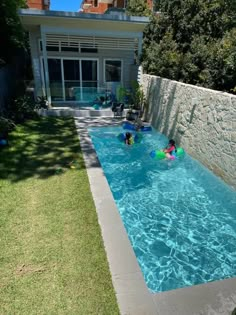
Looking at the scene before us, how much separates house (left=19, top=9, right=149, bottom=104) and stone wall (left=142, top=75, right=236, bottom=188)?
3.69 meters

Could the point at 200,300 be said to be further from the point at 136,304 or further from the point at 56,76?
the point at 56,76

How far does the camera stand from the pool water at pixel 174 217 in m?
3.70

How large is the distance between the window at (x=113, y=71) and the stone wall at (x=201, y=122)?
15.7 feet

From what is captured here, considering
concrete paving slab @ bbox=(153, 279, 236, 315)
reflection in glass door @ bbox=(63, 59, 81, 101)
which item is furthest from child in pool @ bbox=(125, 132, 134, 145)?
concrete paving slab @ bbox=(153, 279, 236, 315)

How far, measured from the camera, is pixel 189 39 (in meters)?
12.4

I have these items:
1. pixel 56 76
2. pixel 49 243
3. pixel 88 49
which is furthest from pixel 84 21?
pixel 49 243

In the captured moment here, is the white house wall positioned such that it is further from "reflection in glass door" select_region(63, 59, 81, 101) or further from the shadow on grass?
the shadow on grass

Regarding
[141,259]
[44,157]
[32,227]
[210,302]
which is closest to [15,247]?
[32,227]

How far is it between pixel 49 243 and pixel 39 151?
13.3 feet

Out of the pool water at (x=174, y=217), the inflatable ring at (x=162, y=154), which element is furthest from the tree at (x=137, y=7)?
the pool water at (x=174, y=217)

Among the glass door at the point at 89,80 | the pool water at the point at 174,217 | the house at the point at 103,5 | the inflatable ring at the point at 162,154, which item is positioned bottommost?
the pool water at the point at 174,217

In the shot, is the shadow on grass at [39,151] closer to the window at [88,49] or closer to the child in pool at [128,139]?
the child in pool at [128,139]

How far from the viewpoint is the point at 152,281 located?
3.46 meters

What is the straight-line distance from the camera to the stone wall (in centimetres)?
600
